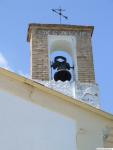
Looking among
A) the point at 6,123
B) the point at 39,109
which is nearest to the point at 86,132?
the point at 39,109

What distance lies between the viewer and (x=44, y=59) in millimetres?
16297

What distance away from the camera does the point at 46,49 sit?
16547 mm

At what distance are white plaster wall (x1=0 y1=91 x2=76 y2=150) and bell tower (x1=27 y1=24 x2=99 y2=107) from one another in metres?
4.07

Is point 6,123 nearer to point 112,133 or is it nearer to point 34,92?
point 34,92

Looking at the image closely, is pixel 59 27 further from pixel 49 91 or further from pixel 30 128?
pixel 30 128

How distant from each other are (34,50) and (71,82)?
1.63 m

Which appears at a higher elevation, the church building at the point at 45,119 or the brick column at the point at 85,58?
the brick column at the point at 85,58

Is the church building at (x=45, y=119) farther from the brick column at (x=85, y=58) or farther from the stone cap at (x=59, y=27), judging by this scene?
the stone cap at (x=59, y=27)

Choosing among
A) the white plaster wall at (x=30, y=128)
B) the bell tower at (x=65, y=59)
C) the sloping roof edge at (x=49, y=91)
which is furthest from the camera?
the bell tower at (x=65, y=59)

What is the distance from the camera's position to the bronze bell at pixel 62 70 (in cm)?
1594

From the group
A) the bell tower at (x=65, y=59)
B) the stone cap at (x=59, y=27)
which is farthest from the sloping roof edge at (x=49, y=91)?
the stone cap at (x=59, y=27)

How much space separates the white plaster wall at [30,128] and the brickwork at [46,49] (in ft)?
15.2

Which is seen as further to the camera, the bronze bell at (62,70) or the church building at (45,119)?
the bronze bell at (62,70)

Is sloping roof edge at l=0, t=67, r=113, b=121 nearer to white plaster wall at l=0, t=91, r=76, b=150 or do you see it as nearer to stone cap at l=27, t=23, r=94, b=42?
white plaster wall at l=0, t=91, r=76, b=150
